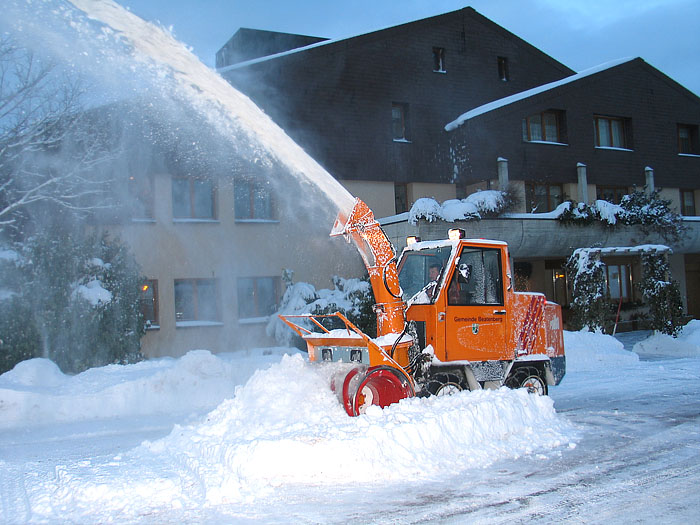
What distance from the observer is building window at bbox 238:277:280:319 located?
1758cm

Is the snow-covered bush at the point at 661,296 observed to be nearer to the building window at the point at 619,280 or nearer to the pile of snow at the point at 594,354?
the pile of snow at the point at 594,354

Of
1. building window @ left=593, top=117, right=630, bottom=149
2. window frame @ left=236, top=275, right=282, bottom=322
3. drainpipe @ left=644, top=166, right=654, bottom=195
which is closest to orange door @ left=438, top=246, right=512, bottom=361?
window frame @ left=236, top=275, right=282, bottom=322

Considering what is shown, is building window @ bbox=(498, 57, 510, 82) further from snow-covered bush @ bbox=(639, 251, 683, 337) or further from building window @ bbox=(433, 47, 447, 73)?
snow-covered bush @ bbox=(639, 251, 683, 337)

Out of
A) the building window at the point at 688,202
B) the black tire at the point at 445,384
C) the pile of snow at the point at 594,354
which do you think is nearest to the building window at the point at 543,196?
the building window at the point at 688,202

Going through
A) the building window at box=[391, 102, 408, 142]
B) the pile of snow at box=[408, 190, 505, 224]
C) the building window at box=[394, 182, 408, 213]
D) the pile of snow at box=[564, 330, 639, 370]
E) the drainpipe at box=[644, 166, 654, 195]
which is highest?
the building window at box=[391, 102, 408, 142]

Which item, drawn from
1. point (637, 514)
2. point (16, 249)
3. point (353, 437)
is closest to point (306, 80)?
point (16, 249)

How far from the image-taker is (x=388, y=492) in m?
5.30

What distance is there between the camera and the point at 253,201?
17.7 meters

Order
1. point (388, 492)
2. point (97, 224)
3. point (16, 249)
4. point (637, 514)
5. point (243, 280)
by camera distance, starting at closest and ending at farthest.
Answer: point (637, 514)
point (388, 492)
point (16, 249)
point (97, 224)
point (243, 280)

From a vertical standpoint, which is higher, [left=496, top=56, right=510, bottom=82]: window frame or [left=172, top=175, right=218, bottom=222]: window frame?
[left=496, top=56, right=510, bottom=82]: window frame

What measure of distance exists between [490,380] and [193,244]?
431 inches

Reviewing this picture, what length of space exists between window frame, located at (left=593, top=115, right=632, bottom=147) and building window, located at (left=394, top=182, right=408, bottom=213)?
28.3 ft

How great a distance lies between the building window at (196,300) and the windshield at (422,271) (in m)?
10.0

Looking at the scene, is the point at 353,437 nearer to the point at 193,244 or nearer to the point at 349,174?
the point at 193,244
